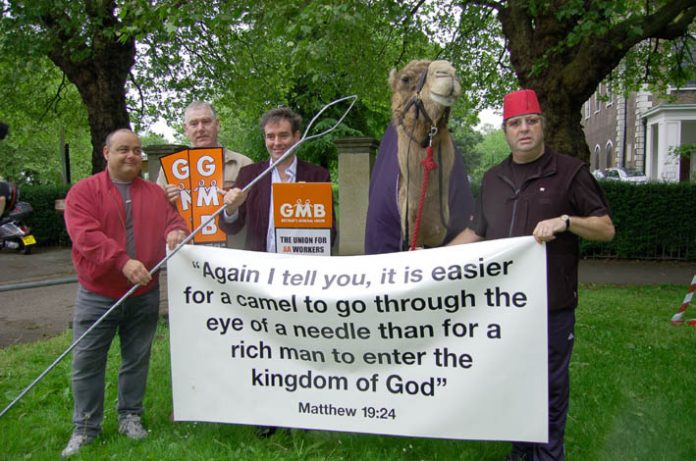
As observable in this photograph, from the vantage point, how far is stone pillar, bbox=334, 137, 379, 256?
1088 centimetres

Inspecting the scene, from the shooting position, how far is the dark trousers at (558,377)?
3.11m

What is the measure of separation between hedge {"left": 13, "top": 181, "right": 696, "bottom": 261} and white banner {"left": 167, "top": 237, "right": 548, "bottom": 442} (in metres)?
11.3

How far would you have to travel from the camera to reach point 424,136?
3127 mm

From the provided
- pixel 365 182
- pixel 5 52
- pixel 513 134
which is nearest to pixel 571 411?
pixel 513 134

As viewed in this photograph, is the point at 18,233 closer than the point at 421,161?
No

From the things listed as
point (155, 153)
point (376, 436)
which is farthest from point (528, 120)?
point (155, 153)

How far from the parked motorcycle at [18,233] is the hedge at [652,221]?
527 inches

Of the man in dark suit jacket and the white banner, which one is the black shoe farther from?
the man in dark suit jacket

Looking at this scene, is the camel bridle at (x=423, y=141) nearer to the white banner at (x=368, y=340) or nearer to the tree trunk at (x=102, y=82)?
the white banner at (x=368, y=340)

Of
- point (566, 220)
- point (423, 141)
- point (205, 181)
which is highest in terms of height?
point (423, 141)

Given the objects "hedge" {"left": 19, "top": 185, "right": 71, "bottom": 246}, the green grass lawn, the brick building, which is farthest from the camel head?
the brick building

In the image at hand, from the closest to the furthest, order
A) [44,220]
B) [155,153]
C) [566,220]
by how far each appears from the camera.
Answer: [566,220]
[155,153]
[44,220]

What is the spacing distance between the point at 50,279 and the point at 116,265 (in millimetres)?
2739

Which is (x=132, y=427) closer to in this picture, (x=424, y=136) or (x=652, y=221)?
(x=424, y=136)
